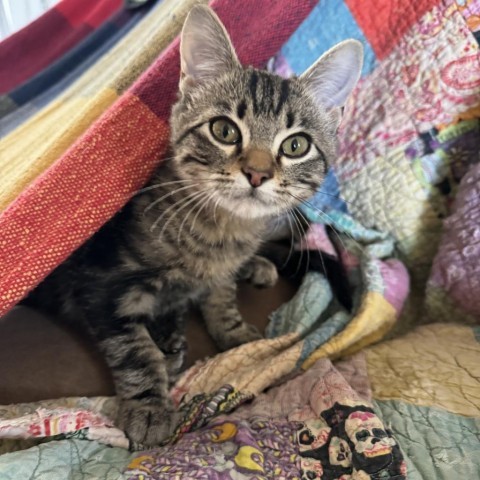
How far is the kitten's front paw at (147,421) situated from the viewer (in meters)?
0.82

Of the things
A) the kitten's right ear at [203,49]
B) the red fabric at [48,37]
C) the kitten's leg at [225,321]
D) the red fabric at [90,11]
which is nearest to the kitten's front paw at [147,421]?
the kitten's leg at [225,321]

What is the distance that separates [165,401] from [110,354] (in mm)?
140

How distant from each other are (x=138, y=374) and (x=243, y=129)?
1.65 feet

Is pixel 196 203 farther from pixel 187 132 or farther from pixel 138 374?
pixel 138 374

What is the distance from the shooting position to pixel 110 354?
0.93 metres

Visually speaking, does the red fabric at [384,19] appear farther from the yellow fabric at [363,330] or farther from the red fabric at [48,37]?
the red fabric at [48,37]

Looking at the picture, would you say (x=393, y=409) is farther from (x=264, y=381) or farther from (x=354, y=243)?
(x=354, y=243)

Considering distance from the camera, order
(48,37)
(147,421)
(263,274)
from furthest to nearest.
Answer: (48,37)
(263,274)
(147,421)

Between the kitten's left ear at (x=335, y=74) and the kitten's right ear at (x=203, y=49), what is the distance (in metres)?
0.17


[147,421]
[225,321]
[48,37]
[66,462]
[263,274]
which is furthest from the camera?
[48,37]

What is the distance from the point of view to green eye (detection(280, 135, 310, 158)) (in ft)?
3.11

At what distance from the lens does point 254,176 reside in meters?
0.85

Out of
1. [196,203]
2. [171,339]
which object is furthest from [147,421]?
[196,203]

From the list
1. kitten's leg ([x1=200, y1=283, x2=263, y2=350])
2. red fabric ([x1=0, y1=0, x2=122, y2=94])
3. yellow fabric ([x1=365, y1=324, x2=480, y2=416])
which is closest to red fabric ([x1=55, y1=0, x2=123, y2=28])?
red fabric ([x1=0, y1=0, x2=122, y2=94])
